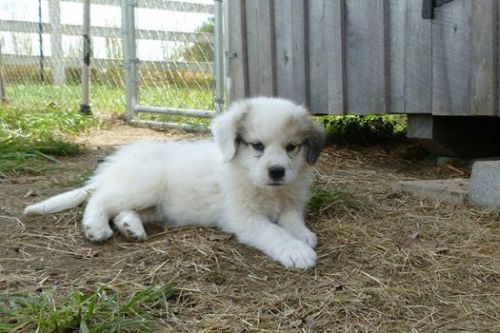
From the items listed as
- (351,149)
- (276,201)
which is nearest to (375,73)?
(351,149)

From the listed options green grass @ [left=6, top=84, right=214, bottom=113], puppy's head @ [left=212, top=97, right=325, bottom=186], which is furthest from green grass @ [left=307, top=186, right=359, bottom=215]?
green grass @ [left=6, top=84, right=214, bottom=113]

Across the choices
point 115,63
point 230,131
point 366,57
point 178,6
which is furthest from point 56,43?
point 230,131

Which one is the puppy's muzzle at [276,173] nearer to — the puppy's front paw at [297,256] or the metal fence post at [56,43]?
the puppy's front paw at [297,256]

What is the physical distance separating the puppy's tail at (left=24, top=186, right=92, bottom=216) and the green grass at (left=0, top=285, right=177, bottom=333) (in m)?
1.25

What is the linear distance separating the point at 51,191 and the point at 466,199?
8.77 feet

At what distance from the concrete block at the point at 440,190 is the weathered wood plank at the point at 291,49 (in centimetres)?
190

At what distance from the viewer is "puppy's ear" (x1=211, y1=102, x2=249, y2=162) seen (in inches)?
137

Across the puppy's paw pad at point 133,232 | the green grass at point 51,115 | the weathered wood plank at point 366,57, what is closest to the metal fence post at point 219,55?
the green grass at point 51,115

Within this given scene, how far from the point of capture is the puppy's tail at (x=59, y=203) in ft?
11.9

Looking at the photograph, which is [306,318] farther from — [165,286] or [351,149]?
[351,149]

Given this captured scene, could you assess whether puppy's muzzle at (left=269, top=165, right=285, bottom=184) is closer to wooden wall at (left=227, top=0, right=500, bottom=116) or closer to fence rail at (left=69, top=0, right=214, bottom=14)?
wooden wall at (left=227, top=0, right=500, bottom=116)

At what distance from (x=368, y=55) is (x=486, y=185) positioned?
1868 millimetres

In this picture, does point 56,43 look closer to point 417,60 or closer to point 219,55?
point 219,55

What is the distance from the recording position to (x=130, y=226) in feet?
10.9
